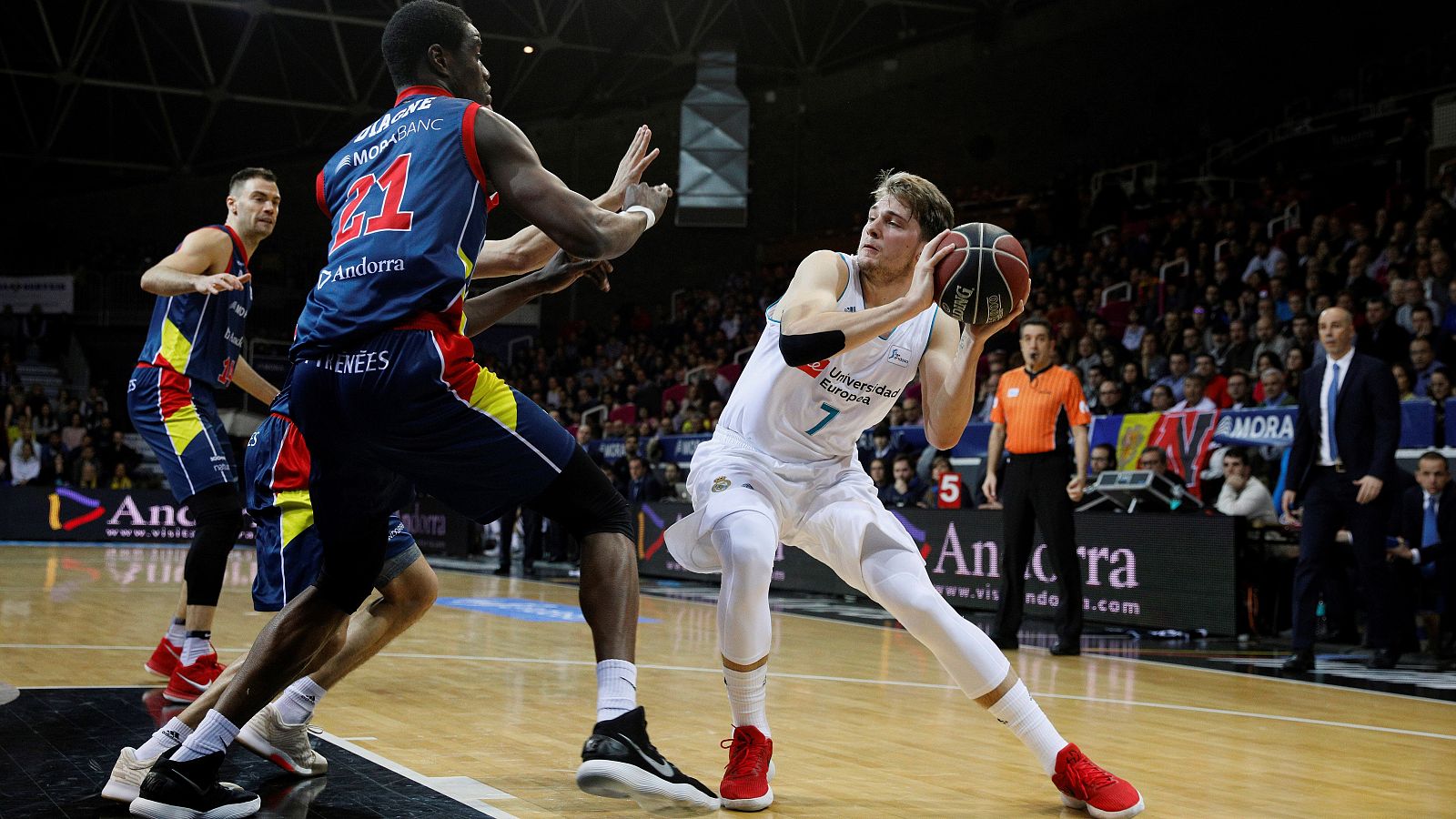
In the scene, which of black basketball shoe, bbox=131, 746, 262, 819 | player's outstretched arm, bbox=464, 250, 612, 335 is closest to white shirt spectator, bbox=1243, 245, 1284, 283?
player's outstretched arm, bbox=464, 250, 612, 335

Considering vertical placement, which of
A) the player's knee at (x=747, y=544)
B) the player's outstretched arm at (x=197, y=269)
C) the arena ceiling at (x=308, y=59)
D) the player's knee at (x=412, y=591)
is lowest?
the player's knee at (x=412, y=591)

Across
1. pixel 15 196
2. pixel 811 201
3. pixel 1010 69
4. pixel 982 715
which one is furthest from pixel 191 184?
pixel 982 715

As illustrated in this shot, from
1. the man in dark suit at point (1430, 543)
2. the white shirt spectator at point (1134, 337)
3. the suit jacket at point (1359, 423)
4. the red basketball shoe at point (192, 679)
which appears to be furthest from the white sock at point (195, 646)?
the white shirt spectator at point (1134, 337)

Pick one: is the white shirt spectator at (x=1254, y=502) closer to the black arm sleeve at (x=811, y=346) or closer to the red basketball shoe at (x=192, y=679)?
the black arm sleeve at (x=811, y=346)

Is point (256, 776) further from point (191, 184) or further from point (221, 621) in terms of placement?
point (191, 184)

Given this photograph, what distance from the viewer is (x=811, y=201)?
27188 mm

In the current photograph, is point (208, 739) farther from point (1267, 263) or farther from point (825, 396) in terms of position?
point (1267, 263)

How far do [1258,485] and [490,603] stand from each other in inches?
234

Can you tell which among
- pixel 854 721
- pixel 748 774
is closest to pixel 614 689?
pixel 748 774

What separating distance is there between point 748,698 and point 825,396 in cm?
91

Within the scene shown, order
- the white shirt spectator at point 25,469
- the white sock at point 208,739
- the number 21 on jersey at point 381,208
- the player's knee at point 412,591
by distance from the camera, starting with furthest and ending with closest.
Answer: the white shirt spectator at point 25,469 → the player's knee at point 412,591 → the white sock at point 208,739 → the number 21 on jersey at point 381,208

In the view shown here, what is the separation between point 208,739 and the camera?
323 centimetres

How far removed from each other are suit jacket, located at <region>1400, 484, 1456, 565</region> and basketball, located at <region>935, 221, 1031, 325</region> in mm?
5774

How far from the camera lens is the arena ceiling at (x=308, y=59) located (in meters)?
23.0
